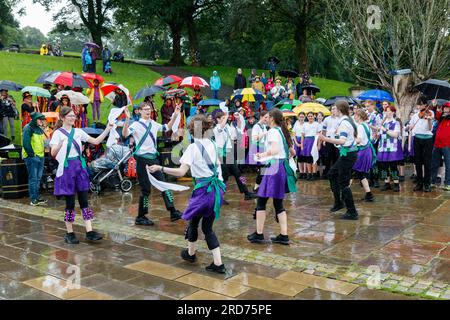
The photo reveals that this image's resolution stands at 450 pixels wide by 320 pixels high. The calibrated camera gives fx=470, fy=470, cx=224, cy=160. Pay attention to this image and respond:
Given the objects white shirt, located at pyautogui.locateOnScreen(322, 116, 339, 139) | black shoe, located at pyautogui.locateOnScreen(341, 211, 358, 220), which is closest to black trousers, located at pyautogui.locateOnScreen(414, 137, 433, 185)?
white shirt, located at pyautogui.locateOnScreen(322, 116, 339, 139)

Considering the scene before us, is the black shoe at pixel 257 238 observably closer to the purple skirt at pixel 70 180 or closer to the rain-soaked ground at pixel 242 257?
the rain-soaked ground at pixel 242 257

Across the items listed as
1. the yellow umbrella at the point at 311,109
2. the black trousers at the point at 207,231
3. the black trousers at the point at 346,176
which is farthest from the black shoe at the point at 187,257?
the yellow umbrella at the point at 311,109

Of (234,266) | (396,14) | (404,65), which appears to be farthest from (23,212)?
(404,65)

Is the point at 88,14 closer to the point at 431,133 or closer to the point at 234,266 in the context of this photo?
the point at 431,133

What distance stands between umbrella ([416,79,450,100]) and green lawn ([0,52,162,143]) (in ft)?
42.3

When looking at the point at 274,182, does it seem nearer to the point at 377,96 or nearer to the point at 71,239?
the point at 71,239

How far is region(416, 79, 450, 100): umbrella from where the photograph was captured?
34.3 feet

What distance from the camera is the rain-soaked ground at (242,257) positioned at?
4.99 meters

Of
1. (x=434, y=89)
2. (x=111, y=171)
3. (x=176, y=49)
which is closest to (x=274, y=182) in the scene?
(x=111, y=171)

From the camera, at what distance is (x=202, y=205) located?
547 cm

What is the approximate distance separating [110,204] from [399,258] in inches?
232

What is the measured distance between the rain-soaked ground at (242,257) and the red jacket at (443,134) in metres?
1.76

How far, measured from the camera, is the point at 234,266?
5.79 meters

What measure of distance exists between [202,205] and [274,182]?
140 cm
